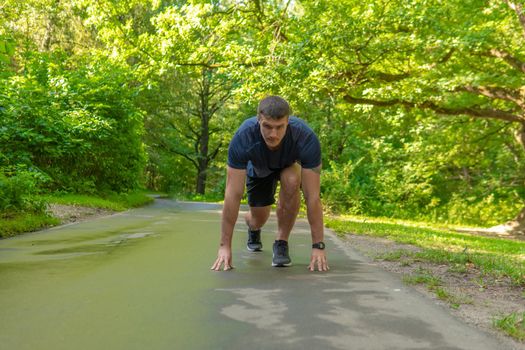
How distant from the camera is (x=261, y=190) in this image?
5.05 meters

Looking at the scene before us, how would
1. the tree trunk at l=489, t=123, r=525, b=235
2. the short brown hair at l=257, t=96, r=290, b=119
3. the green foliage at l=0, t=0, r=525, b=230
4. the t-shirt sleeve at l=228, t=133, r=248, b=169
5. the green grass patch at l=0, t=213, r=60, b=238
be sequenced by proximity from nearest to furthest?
the short brown hair at l=257, t=96, r=290, b=119, the t-shirt sleeve at l=228, t=133, r=248, b=169, the green grass patch at l=0, t=213, r=60, b=238, the green foliage at l=0, t=0, r=525, b=230, the tree trunk at l=489, t=123, r=525, b=235

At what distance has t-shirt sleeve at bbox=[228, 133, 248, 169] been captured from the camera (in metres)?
4.27

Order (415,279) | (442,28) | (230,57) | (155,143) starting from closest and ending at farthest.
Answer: (415,279), (442,28), (230,57), (155,143)

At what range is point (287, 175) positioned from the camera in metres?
4.58

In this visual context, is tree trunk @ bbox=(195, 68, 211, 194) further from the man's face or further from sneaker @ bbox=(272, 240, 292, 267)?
the man's face

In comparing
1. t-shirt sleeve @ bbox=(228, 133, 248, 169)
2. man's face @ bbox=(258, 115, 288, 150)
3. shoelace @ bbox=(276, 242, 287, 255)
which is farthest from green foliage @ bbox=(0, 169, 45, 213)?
man's face @ bbox=(258, 115, 288, 150)

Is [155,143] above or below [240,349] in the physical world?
above

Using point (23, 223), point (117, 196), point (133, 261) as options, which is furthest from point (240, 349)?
point (117, 196)

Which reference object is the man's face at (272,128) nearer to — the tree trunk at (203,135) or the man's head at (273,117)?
the man's head at (273,117)

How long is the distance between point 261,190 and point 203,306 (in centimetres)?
198

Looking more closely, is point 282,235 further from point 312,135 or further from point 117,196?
point 117,196

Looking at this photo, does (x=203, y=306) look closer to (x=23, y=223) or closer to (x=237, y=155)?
(x=237, y=155)

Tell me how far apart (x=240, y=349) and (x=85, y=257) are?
3038 mm

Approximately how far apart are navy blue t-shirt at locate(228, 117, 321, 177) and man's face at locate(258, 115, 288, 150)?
21cm
